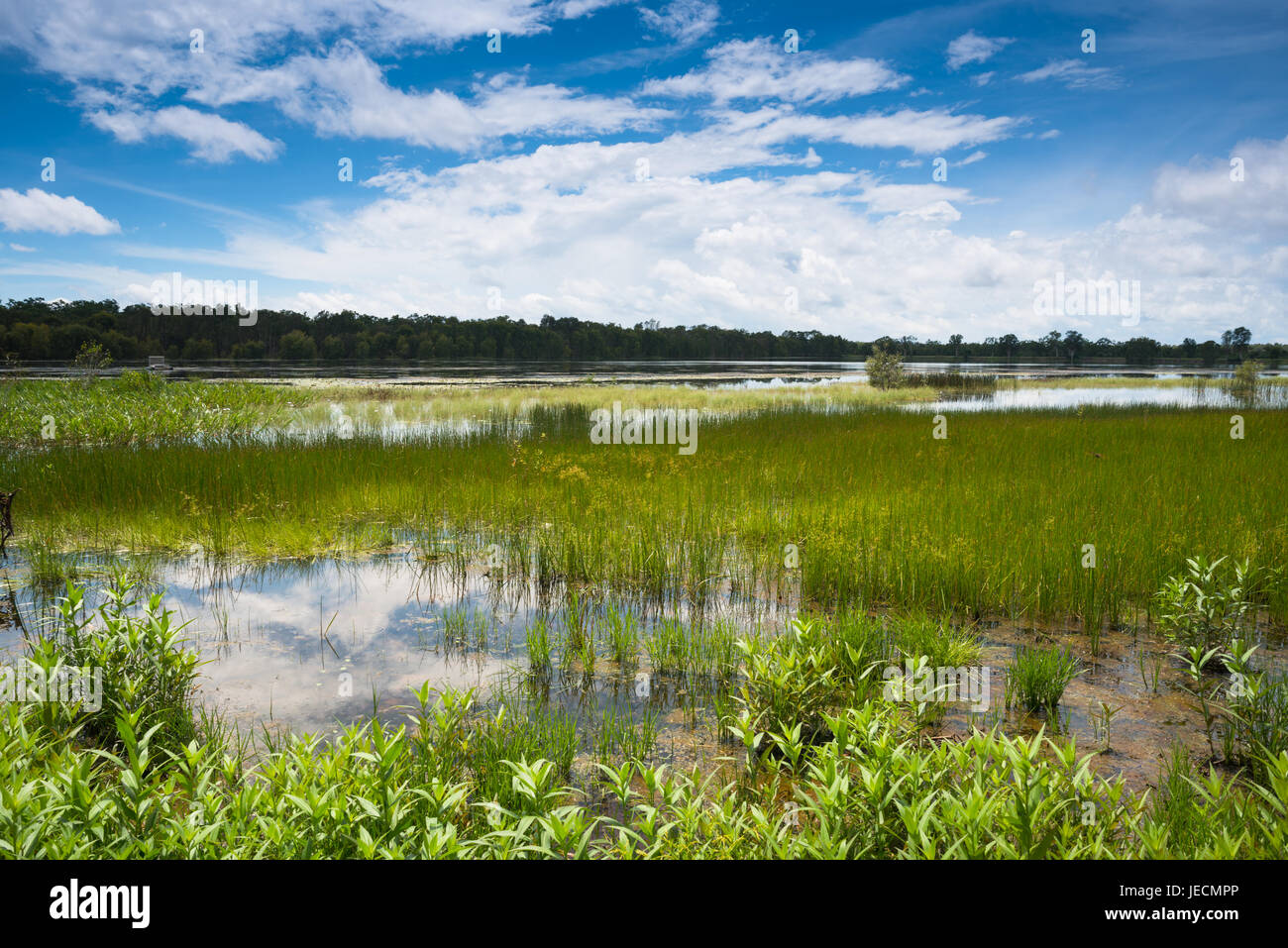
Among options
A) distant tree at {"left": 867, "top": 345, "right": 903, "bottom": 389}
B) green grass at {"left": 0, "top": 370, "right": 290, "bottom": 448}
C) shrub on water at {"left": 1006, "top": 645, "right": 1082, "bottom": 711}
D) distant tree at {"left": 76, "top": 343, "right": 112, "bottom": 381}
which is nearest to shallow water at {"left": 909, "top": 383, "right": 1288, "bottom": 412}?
distant tree at {"left": 867, "top": 345, "right": 903, "bottom": 389}

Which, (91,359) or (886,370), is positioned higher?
(886,370)

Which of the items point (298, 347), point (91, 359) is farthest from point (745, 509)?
point (298, 347)

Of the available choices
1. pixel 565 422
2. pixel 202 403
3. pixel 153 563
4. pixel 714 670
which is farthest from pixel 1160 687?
pixel 202 403

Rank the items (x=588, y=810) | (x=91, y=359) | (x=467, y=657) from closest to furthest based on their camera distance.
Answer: (x=588, y=810)
(x=467, y=657)
(x=91, y=359)

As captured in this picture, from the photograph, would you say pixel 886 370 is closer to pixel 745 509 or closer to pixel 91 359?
pixel 745 509

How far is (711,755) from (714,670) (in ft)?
3.82

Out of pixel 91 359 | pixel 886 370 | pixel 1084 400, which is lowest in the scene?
pixel 1084 400

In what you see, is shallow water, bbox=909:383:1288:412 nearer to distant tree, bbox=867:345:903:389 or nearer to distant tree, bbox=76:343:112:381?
distant tree, bbox=867:345:903:389

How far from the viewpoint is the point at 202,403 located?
77.6ft

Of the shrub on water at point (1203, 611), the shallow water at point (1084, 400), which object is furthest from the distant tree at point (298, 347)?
the shrub on water at point (1203, 611)

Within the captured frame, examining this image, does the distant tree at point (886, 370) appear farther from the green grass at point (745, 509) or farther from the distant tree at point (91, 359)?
the distant tree at point (91, 359)

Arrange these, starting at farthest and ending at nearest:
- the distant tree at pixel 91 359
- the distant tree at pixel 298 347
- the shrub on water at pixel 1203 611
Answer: the distant tree at pixel 298 347
the distant tree at pixel 91 359
the shrub on water at pixel 1203 611

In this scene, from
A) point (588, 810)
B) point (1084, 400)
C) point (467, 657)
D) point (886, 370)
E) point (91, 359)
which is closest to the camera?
point (588, 810)

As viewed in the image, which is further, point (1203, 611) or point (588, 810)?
point (1203, 611)
